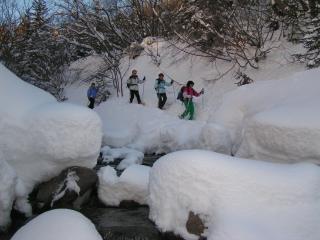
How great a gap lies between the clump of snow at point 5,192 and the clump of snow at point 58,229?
7.63ft

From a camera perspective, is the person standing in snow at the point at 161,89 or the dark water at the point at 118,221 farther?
the person standing in snow at the point at 161,89

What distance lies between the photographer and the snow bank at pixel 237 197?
16.5 ft

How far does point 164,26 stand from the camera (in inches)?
864

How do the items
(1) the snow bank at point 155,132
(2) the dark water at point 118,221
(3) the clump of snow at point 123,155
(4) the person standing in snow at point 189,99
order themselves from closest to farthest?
(2) the dark water at point 118,221 → (1) the snow bank at point 155,132 → (3) the clump of snow at point 123,155 → (4) the person standing in snow at point 189,99

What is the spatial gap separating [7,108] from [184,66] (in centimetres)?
1242

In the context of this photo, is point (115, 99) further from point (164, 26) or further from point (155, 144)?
point (155, 144)

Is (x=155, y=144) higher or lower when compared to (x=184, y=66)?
lower

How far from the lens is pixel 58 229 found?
493 centimetres

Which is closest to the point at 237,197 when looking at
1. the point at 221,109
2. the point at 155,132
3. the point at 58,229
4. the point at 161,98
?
the point at 58,229

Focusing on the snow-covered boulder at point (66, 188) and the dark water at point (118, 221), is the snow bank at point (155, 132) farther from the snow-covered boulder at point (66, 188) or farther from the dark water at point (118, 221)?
the snow-covered boulder at point (66, 188)

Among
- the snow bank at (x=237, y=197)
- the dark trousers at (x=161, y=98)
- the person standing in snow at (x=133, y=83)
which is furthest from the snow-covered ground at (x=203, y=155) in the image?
the person standing in snow at (x=133, y=83)

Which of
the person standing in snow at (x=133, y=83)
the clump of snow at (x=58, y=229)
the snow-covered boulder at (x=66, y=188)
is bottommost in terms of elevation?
the snow-covered boulder at (x=66, y=188)

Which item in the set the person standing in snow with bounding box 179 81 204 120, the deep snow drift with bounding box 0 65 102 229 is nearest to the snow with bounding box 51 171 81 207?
the deep snow drift with bounding box 0 65 102 229

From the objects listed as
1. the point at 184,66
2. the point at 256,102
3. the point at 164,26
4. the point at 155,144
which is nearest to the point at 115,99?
the point at 184,66
